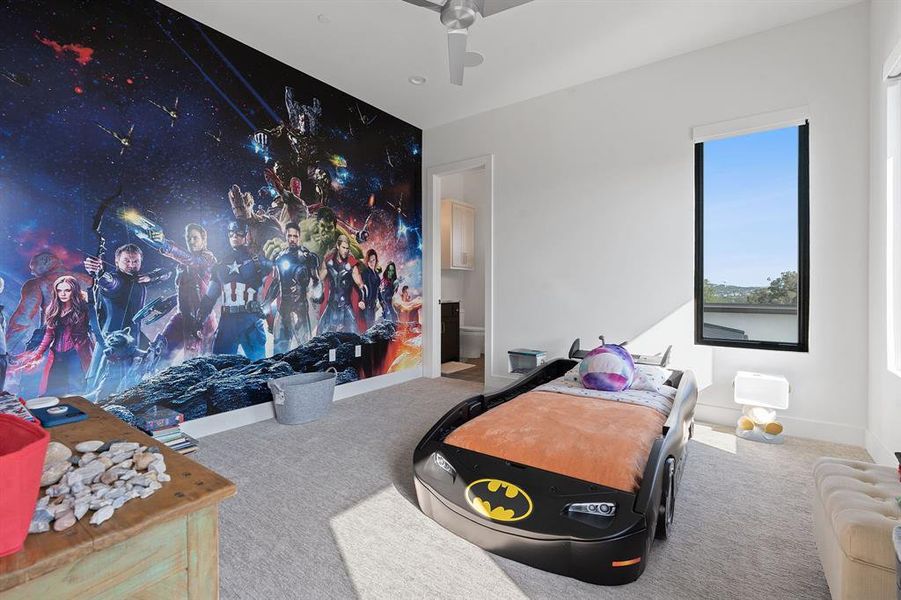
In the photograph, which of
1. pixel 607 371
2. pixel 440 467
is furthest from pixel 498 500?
pixel 607 371

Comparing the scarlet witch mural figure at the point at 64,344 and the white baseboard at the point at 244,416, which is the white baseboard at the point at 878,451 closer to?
the white baseboard at the point at 244,416

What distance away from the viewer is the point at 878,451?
2486mm

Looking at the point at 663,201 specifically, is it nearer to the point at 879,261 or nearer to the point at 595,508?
the point at 879,261

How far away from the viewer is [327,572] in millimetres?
1563

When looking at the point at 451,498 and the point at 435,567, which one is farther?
the point at 451,498

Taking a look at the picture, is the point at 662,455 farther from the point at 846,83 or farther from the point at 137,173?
the point at 137,173

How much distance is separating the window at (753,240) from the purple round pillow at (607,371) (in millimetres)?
1191

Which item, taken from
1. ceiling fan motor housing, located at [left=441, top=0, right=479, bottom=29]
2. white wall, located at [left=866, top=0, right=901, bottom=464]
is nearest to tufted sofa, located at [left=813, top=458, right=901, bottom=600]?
white wall, located at [left=866, top=0, right=901, bottom=464]

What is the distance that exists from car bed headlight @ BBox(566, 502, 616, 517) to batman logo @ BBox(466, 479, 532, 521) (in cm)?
17

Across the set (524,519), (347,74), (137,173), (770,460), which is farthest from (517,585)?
(347,74)

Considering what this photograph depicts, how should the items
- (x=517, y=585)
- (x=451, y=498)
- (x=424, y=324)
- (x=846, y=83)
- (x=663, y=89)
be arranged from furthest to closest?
1. (x=424, y=324)
2. (x=663, y=89)
3. (x=846, y=83)
4. (x=451, y=498)
5. (x=517, y=585)

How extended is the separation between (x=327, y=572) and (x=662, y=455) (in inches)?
54.0

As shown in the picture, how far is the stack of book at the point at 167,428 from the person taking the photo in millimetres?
2434

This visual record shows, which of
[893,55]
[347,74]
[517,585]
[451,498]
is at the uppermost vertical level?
[347,74]
